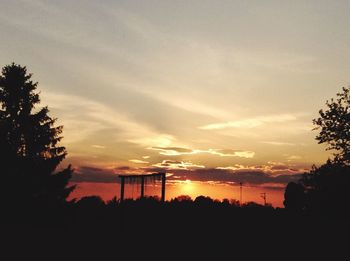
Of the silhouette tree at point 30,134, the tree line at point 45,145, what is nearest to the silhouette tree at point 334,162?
the tree line at point 45,145

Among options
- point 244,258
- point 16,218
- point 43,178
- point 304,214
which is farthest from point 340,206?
point 16,218

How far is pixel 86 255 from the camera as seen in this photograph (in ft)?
44.2

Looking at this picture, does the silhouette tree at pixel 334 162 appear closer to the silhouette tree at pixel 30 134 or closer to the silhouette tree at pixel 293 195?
the silhouette tree at pixel 293 195

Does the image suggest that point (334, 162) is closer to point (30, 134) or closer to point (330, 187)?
point (330, 187)

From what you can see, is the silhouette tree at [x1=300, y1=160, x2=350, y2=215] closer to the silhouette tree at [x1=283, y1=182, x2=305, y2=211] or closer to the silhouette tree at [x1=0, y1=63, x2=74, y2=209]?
the silhouette tree at [x1=283, y1=182, x2=305, y2=211]

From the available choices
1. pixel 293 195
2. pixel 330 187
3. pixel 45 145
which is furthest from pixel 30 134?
pixel 330 187

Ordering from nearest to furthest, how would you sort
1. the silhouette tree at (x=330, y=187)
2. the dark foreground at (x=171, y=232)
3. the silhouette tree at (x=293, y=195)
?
the dark foreground at (x=171, y=232) → the silhouette tree at (x=293, y=195) → the silhouette tree at (x=330, y=187)

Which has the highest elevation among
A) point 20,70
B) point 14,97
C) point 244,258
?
point 20,70

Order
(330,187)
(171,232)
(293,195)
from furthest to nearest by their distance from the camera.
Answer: (330,187)
(293,195)
(171,232)

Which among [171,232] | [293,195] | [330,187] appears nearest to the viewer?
[171,232]

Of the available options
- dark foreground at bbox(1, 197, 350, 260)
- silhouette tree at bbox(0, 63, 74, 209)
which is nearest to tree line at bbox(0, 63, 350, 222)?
silhouette tree at bbox(0, 63, 74, 209)

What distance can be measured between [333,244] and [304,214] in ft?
5.25

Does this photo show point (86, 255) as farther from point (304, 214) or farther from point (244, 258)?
point (304, 214)

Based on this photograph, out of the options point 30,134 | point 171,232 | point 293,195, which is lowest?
point 171,232
